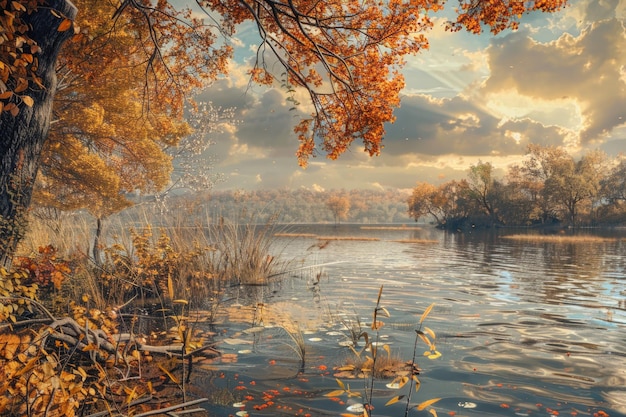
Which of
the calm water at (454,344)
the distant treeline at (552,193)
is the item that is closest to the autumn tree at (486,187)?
the distant treeline at (552,193)

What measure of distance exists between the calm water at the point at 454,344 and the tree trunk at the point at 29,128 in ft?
9.94

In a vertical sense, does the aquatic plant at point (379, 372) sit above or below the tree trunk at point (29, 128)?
below

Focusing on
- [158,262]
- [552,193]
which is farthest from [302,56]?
[552,193]

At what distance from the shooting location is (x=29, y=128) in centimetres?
576

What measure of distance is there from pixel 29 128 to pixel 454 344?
20.5ft

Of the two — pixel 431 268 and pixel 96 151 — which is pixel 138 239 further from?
pixel 431 268

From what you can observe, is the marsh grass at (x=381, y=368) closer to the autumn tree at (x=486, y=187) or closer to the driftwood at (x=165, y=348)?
the driftwood at (x=165, y=348)

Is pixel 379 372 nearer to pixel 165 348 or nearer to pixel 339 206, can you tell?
pixel 165 348

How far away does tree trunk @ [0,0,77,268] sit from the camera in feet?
18.2

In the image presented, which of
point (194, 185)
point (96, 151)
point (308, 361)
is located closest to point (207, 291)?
point (308, 361)

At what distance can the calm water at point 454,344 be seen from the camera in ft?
16.7

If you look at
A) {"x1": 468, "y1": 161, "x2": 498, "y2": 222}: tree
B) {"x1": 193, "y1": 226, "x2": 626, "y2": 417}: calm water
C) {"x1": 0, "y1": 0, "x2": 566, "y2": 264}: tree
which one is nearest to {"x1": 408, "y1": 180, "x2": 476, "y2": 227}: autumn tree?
{"x1": 468, "y1": 161, "x2": 498, "y2": 222}: tree

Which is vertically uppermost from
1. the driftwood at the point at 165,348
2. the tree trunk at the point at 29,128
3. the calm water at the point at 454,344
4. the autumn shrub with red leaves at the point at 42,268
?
the tree trunk at the point at 29,128

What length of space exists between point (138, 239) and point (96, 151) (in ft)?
31.8
